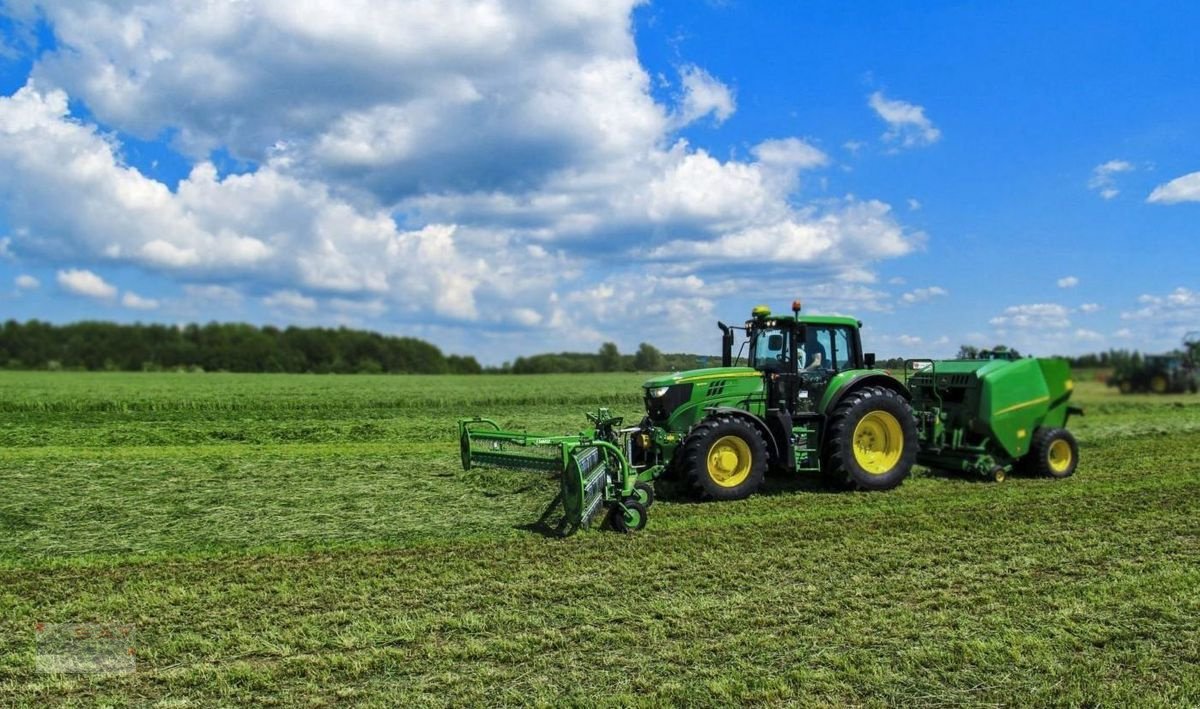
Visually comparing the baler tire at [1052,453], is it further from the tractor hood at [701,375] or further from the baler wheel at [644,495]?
the baler wheel at [644,495]

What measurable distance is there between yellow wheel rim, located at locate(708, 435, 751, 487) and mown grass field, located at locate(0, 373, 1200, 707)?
0.33 metres

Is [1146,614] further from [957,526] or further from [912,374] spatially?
[912,374]

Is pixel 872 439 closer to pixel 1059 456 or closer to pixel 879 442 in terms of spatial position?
pixel 879 442

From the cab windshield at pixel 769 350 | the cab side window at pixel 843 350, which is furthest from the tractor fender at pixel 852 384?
the cab windshield at pixel 769 350

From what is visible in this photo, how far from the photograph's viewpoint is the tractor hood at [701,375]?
8922 millimetres

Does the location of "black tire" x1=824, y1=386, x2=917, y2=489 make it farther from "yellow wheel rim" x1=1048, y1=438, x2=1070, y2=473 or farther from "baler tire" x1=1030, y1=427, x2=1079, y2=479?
"yellow wheel rim" x1=1048, y1=438, x2=1070, y2=473

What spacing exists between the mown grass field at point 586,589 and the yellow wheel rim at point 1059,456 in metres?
0.37

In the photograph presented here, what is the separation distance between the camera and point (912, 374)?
10969mm

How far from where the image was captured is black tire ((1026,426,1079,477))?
405 inches

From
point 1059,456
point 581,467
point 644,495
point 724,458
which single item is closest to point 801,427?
point 724,458

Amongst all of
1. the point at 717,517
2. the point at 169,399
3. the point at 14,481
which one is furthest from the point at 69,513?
the point at 169,399

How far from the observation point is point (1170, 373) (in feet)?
88.8

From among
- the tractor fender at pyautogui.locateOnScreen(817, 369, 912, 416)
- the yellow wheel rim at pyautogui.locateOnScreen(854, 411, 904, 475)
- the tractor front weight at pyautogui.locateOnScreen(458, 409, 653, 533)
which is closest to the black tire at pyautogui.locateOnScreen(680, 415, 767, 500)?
the tractor front weight at pyautogui.locateOnScreen(458, 409, 653, 533)

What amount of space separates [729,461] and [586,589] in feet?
11.7
